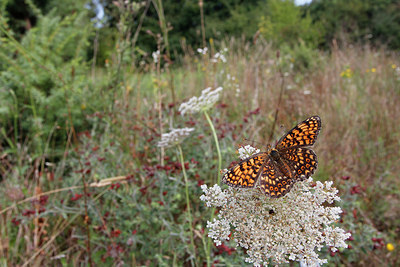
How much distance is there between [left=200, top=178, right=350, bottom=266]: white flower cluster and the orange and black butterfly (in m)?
0.05

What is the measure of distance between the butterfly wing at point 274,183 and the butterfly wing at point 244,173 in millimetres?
24

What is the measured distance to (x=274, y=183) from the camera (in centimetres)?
85

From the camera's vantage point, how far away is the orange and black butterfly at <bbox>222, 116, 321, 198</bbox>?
0.84 metres

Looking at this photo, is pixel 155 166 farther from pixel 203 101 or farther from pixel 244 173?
pixel 244 173

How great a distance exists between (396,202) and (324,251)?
1023mm

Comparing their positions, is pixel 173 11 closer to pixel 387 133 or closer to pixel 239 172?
pixel 387 133

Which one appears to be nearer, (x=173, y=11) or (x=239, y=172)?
(x=239, y=172)

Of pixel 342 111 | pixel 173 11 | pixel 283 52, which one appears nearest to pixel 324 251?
pixel 342 111

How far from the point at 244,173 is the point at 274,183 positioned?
9 centimetres

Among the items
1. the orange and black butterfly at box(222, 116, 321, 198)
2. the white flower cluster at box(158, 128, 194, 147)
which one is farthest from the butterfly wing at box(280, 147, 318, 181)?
the white flower cluster at box(158, 128, 194, 147)

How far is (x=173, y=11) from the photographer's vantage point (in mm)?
18000

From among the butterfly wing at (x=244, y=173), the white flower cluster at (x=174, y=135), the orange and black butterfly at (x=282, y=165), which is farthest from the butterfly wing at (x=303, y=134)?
the white flower cluster at (x=174, y=135)

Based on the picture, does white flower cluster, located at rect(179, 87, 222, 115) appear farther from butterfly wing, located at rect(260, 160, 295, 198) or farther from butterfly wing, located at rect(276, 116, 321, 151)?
butterfly wing, located at rect(260, 160, 295, 198)

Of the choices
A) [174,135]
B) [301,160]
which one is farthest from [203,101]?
[301,160]
